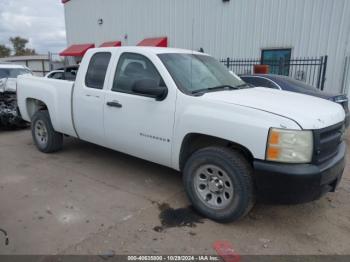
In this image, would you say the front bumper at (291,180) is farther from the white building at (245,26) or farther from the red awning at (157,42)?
the red awning at (157,42)

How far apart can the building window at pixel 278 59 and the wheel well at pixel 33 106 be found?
30.4ft

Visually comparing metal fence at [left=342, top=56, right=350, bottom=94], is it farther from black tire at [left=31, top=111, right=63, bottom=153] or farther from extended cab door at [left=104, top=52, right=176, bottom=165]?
black tire at [left=31, top=111, right=63, bottom=153]

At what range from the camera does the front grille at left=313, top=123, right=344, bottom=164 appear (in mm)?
2789

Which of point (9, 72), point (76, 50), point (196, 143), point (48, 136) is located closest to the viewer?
point (196, 143)

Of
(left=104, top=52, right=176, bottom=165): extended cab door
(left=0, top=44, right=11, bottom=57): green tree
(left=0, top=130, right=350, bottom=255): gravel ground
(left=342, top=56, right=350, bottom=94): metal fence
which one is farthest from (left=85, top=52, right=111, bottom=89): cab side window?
(left=0, top=44, right=11, bottom=57): green tree

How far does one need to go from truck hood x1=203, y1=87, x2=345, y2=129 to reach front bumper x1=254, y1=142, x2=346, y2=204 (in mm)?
399

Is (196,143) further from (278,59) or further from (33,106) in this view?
(278,59)

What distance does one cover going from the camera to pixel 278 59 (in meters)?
12.0

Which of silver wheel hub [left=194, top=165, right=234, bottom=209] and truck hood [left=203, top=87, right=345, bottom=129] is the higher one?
truck hood [left=203, top=87, right=345, bottom=129]

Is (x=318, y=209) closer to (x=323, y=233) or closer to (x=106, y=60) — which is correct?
(x=323, y=233)

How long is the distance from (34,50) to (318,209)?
242 feet

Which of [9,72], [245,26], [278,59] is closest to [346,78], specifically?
[278,59]

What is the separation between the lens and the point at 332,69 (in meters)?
10.8

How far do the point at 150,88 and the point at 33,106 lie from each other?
140 inches
